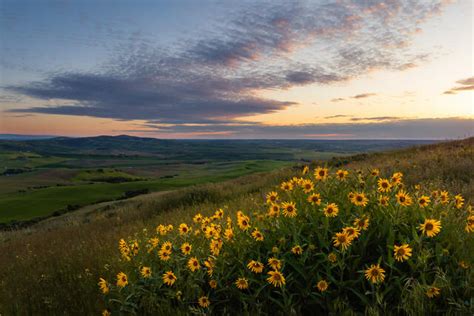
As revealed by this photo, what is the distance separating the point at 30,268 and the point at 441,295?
725cm

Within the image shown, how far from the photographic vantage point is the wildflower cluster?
293 cm

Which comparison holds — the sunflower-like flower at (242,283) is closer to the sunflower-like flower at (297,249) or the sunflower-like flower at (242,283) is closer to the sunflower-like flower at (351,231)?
the sunflower-like flower at (297,249)

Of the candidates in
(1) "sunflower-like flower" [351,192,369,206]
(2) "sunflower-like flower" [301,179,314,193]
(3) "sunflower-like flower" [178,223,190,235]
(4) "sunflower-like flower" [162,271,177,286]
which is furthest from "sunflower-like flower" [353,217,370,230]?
(3) "sunflower-like flower" [178,223,190,235]

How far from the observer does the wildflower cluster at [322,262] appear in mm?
2932

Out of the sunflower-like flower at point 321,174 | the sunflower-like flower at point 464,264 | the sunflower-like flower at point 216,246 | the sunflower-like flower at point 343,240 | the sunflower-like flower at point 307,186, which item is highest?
the sunflower-like flower at point 321,174

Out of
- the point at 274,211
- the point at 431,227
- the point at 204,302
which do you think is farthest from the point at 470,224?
the point at 204,302

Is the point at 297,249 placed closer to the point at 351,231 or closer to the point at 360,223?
the point at 351,231

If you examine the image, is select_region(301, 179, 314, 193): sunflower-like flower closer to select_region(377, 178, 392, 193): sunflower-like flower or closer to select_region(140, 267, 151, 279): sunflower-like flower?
select_region(377, 178, 392, 193): sunflower-like flower

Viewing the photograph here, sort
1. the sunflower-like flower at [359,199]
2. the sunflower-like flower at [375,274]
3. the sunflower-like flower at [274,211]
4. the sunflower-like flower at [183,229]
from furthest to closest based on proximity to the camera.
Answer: the sunflower-like flower at [183,229] < the sunflower-like flower at [274,211] < the sunflower-like flower at [359,199] < the sunflower-like flower at [375,274]

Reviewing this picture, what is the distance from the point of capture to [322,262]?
125 inches

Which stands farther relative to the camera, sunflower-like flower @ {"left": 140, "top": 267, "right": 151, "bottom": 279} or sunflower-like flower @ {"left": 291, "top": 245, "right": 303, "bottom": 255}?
sunflower-like flower @ {"left": 140, "top": 267, "right": 151, "bottom": 279}

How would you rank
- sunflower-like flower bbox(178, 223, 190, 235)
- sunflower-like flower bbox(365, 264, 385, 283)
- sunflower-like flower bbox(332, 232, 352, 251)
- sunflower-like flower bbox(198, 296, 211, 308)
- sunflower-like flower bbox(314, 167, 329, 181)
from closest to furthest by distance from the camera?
sunflower-like flower bbox(365, 264, 385, 283) < sunflower-like flower bbox(332, 232, 352, 251) < sunflower-like flower bbox(198, 296, 211, 308) < sunflower-like flower bbox(314, 167, 329, 181) < sunflower-like flower bbox(178, 223, 190, 235)

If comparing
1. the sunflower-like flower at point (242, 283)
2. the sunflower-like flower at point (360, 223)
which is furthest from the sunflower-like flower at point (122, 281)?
the sunflower-like flower at point (360, 223)

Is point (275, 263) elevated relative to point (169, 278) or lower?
elevated
